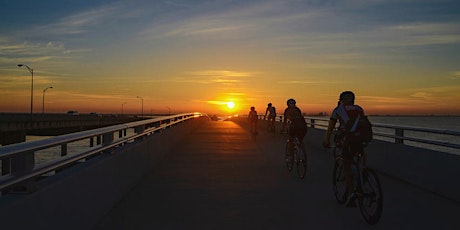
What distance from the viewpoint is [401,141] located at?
12008 mm

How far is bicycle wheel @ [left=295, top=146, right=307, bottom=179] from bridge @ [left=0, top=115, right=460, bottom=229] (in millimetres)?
258

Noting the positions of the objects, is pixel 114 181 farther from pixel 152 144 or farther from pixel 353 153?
pixel 152 144

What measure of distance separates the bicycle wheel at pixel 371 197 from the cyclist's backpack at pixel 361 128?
503mm

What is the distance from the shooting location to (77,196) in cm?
606

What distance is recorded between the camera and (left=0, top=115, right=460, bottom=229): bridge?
5.33 metres

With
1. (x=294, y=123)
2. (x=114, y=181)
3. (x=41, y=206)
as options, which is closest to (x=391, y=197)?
(x=294, y=123)

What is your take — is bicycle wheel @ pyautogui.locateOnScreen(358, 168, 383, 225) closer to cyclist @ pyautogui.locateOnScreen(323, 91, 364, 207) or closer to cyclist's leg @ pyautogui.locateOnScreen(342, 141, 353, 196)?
cyclist @ pyautogui.locateOnScreen(323, 91, 364, 207)

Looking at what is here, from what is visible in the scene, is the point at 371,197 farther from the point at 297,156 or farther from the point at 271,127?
the point at 271,127

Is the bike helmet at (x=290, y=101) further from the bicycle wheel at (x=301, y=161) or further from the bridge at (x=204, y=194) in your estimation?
the bridge at (x=204, y=194)

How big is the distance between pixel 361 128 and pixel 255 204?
2305mm

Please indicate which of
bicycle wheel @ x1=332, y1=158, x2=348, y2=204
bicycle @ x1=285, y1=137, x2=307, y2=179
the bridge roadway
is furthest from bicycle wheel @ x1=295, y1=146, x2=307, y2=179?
bicycle wheel @ x1=332, y1=158, x2=348, y2=204

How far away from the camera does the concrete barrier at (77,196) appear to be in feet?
14.5

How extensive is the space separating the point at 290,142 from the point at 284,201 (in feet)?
14.7

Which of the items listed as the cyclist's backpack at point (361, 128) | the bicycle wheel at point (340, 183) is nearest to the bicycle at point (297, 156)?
the bicycle wheel at point (340, 183)
